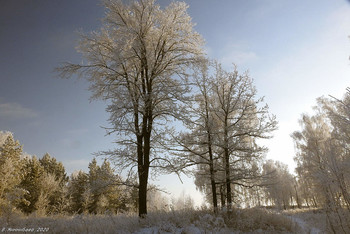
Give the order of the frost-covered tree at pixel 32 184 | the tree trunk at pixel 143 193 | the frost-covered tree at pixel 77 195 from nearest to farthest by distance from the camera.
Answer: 1. the tree trunk at pixel 143 193
2. the frost-covered tree at pixel 32 184
3. the frost-covered tree at pixel 77 195

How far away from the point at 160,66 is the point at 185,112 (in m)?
2.60

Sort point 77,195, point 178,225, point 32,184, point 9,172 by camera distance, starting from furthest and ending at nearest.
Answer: point 77,195 < point 32,184 < point 9,172 < point 178,225

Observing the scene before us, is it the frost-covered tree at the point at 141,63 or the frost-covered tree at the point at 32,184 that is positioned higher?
the frost-covered tree at the point at 141,63

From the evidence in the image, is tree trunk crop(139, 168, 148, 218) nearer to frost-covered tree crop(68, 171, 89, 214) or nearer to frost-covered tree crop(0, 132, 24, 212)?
frost-covered tree crop(0, 132, 24, 212)

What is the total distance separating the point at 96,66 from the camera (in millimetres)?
8094

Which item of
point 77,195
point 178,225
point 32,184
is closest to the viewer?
point 178,225

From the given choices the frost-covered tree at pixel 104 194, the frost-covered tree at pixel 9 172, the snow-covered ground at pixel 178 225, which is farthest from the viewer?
the frost-covered tree at pixel 9 172

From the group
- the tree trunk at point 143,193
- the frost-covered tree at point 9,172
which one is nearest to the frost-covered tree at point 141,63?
the tree trunk at point 143,193

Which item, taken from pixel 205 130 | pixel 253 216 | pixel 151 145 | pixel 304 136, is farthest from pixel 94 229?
pixel 304 136

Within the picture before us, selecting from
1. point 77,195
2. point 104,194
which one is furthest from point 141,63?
point 77,195

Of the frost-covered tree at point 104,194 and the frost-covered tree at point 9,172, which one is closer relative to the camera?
the frost-covered tree at point 104,194

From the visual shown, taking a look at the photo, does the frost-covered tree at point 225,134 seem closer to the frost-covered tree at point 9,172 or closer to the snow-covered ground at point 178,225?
the snow-covered ground at point 178,225

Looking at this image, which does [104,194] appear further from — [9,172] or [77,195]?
[9,172]

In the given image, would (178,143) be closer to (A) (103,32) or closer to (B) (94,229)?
(B) (94,229)
